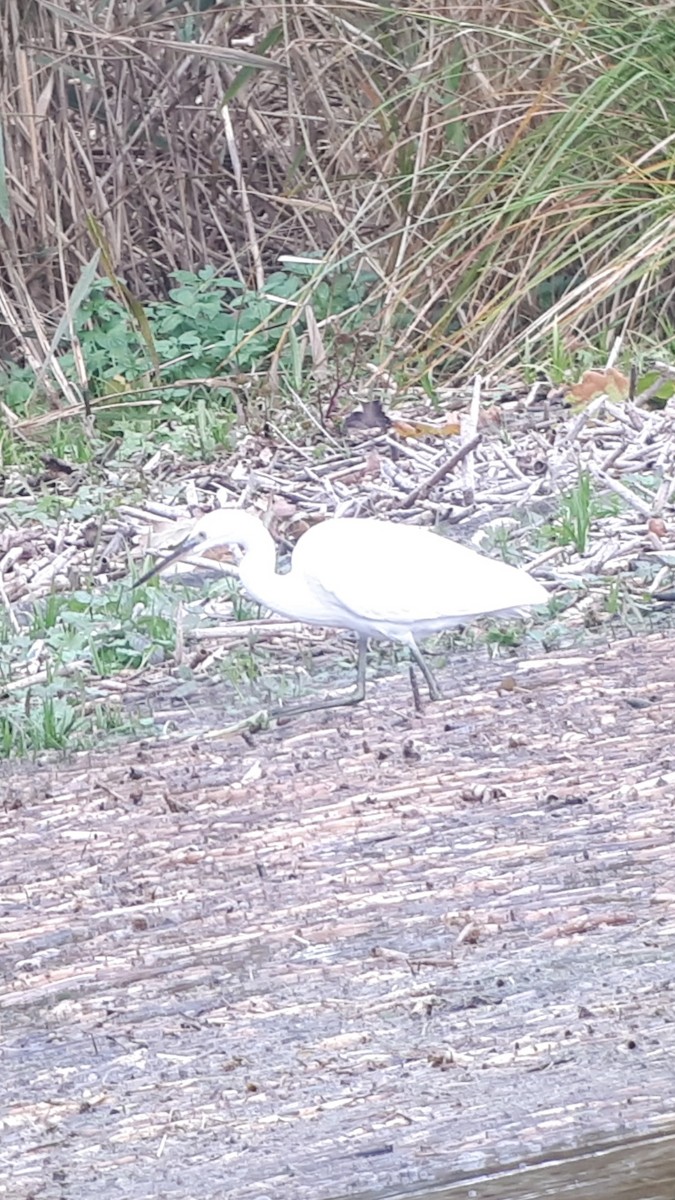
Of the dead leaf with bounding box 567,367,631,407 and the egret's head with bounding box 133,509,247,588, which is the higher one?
the egret's head with bounding box 133,509,247,588

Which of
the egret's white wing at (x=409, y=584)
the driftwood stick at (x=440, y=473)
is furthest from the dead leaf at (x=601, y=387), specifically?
the egret's white wing at (x=409, y=584)

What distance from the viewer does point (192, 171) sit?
8984mm

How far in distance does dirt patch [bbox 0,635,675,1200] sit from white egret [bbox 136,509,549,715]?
21 centimetres

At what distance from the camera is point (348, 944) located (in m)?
3.78

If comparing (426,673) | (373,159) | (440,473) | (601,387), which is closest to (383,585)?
(426,673)

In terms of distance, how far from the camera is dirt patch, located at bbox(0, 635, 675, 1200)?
315cm

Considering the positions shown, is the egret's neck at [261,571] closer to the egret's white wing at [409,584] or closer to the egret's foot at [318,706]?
the egret's white wing at [409,584]

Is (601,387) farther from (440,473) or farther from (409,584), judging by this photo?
(409,584)

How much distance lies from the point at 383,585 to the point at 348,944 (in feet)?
4.39

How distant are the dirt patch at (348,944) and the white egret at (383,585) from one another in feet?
0.69

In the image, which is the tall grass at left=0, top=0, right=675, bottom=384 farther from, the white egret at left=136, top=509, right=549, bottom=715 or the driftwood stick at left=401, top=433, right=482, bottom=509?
the white egret at left=136, top=509, right=549, bottom=715

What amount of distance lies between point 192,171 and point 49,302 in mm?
846

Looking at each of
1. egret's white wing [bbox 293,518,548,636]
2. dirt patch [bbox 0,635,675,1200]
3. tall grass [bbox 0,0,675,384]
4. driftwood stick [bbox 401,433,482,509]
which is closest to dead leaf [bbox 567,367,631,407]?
tall grass [bbox 0,0,675,384]

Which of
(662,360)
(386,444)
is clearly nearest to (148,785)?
(386,444)
